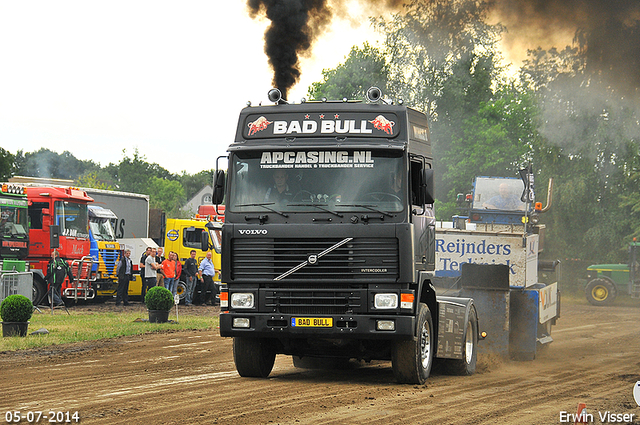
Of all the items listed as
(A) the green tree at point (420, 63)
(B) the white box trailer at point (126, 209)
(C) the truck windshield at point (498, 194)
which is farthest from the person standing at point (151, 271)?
(A) the green tree at point (420, 63)

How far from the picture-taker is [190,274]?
27.0 meters

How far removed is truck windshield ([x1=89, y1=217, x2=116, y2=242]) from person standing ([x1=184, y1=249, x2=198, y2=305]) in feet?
10.7

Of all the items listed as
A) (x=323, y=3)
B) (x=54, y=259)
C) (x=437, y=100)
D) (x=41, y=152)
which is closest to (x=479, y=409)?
(x=323, y=3)

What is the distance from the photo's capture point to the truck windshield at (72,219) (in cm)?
2603

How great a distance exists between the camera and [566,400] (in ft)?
31.2

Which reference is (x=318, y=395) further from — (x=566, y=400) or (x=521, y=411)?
(x=566, y=400)

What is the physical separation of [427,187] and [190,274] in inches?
710

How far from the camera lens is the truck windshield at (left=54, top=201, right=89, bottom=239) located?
26.0 metres

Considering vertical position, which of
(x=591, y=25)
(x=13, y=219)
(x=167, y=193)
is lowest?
(x=13, y=219)

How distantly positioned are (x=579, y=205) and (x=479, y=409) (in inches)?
1369

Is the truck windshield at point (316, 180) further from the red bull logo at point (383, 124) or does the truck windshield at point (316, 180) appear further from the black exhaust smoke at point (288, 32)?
the black exhaust smoke at point (288, 32)

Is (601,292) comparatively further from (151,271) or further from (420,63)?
(420,63)

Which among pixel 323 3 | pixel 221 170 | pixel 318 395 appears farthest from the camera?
pixel 323 3

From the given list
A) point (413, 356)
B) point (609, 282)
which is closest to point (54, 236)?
point (413, 356)
